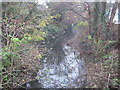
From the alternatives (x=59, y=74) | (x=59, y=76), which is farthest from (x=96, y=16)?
(x=59, y=76)

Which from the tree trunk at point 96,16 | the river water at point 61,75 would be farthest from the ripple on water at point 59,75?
the tree trunk at point 96,16

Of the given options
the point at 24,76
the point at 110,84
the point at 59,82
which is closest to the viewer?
the point at 110,84

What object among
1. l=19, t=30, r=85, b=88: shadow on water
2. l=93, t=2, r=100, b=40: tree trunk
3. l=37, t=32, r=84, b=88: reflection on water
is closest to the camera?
l=19, t=30, r=85, b=88: shadow on water

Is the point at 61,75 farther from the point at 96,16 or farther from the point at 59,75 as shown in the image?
the point at 96,16

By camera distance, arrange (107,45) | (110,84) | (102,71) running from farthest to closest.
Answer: (107,45) < (102,71) < (110,84)

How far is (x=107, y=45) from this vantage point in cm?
846

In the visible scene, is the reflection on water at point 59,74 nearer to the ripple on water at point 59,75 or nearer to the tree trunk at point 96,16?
the ripple on water at point 59,75

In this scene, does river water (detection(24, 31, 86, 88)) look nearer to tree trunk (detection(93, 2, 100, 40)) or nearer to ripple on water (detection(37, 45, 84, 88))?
ripple on water (detection(37, 45, 84, 88))

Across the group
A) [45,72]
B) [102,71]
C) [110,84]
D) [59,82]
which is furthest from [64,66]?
[110,84]

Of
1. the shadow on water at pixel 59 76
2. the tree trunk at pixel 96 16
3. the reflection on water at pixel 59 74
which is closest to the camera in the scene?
the shadow on water at pixel 59 76

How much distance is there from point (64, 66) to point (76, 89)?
3.01 metres

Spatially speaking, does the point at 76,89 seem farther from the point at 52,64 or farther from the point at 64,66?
the point at 52,64

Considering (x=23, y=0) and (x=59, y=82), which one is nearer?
(x=59, y=82)

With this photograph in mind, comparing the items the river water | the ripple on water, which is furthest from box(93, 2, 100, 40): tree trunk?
the ripple on water
